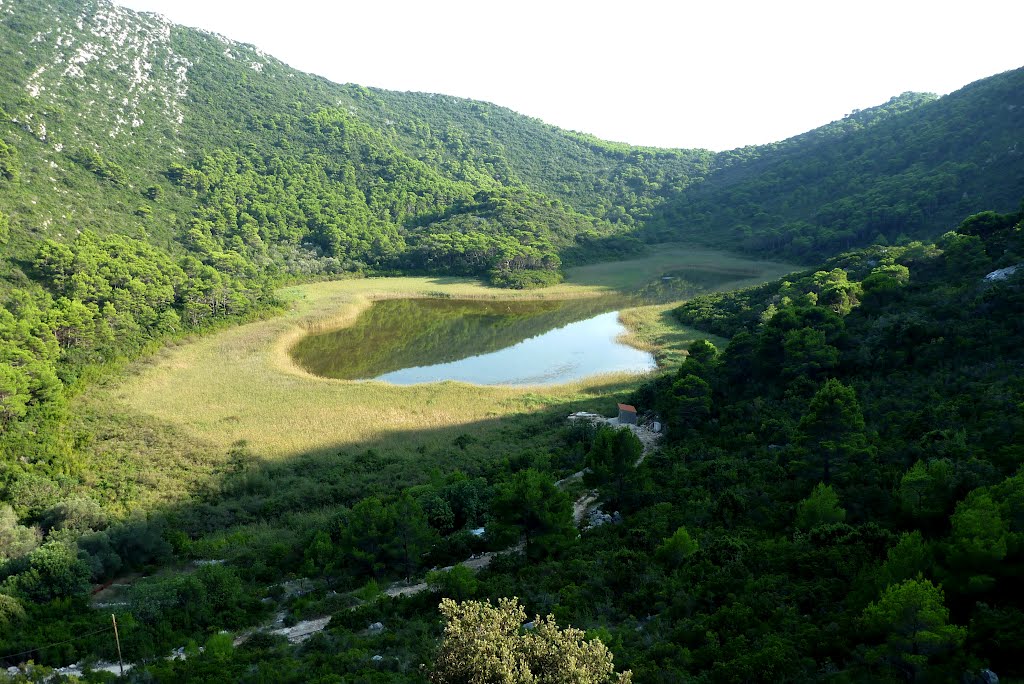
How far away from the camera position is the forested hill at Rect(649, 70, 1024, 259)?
92.4 m

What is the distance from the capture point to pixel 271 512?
1255 inches

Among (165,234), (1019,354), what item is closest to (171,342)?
(165,234)

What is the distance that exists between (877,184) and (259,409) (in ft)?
376

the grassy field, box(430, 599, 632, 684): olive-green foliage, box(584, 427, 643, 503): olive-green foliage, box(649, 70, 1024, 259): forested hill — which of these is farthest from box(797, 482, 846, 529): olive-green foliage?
box(649, 70, 1024, 259): forested hill

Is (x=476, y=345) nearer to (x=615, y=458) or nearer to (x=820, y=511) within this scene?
(x=615, y=458)

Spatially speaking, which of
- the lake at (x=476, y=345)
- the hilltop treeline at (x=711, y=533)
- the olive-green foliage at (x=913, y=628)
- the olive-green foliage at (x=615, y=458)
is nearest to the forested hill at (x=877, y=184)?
the lake at (x=476, y=345)

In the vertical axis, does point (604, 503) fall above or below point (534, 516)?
below

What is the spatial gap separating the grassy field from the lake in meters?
3.29

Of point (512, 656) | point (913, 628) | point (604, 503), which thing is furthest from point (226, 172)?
point (913, 628)

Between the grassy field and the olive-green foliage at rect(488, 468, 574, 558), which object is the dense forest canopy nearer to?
the olive-green foliage at rect(488, 468, 574, 558)

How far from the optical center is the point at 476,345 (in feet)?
233

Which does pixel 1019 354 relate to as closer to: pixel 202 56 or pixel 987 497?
pixel 987 497

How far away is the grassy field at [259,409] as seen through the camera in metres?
38.5

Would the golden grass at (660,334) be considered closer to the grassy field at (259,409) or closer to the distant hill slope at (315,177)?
the grassy field at (259,409)
